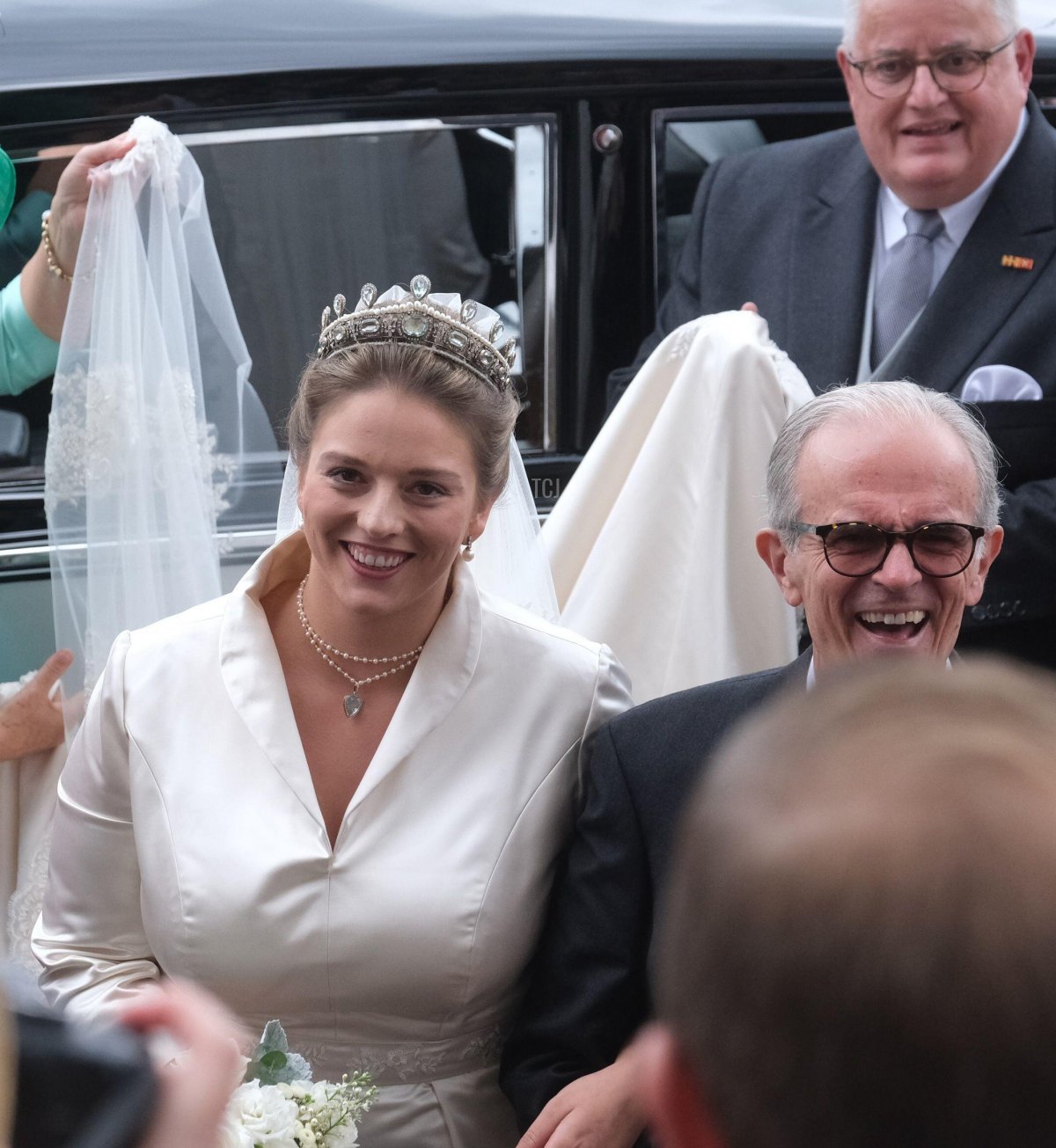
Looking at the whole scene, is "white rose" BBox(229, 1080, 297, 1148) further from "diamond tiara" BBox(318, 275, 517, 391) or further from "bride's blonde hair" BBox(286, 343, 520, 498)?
"diamond tiara" BBox(318, 275, 517, 391)

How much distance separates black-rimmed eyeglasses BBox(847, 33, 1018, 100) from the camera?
3270 millimetres

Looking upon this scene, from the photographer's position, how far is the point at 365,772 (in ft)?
8.29

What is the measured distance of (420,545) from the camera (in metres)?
2.57

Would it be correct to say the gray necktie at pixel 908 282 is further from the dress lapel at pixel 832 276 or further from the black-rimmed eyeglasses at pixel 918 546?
the black-rimmed eyeglasses at pixel 918 546

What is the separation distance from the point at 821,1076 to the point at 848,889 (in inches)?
3.8

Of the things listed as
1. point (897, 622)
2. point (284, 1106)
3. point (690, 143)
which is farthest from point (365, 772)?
point (690, 143)

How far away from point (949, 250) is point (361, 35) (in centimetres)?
149

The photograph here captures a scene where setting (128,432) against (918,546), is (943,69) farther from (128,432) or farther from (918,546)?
(128,432)

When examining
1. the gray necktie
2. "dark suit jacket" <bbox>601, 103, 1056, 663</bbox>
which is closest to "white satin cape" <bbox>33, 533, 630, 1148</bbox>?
"dark suit jacket" <bbox>601, 103, 1056, 663</bbox>

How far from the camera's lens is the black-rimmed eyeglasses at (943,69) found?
327cm

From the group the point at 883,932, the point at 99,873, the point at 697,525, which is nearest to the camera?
the point at 883,932

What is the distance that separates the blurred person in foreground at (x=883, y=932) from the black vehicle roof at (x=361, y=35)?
10.8 feet

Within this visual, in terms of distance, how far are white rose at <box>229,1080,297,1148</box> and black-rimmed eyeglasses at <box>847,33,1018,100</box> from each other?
2.33 metres

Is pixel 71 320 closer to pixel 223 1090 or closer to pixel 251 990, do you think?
pixel 251 990
